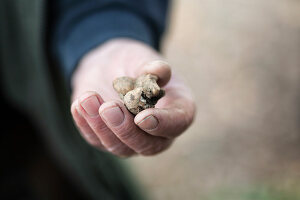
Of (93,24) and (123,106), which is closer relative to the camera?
(123,106)

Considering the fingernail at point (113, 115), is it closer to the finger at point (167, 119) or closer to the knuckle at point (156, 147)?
the finger at point (167, 119)

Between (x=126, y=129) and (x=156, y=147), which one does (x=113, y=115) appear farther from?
(x=156, y=147)

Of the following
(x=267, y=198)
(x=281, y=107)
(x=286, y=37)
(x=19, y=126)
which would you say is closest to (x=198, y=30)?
(x=286, y=37)

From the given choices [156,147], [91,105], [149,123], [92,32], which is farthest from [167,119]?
[92,32]

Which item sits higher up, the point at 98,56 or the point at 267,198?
the point at 267,198

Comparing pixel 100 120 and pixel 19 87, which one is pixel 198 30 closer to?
pixel 19 87

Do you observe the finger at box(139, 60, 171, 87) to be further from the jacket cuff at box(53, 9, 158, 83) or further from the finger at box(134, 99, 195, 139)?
the jacket cuff at box(53, 9, 158, 83)

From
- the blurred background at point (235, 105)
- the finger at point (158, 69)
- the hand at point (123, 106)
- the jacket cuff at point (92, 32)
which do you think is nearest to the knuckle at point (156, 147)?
the hand at point (123, 106)
